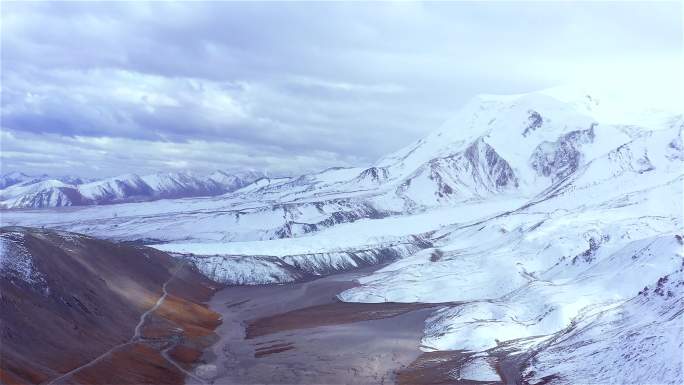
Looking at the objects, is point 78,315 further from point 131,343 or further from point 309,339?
point 309,339

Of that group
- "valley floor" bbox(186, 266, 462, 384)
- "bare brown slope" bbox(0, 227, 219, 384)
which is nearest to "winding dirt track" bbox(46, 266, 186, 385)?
"bare brown slope" bbox(0, 227, 219, 384)

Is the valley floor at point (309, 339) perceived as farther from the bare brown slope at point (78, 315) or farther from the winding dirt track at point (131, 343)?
the winding dirt track at point (131, 343)

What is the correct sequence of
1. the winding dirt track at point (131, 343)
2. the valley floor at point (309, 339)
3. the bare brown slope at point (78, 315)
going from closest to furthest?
1. the winding dirt track at point (131, 343)
2. the bare brown slope at point (78, 315)
3. the valley floor at point (309, 339)

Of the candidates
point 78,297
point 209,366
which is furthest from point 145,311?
point 209,366

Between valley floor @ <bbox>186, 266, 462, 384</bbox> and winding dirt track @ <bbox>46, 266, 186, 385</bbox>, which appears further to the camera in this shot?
valley floor @ <bbox>186, 266, 462, 384</bbox>

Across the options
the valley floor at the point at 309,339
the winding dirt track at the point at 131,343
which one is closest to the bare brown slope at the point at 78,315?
the winding dirt track at the point at 131,343

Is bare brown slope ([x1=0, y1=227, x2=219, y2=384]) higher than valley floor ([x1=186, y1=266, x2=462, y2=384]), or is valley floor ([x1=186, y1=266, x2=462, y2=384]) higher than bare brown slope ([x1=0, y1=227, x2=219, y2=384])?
bare brown slope ([x1=0, y1=227, x2=219, y2=384])

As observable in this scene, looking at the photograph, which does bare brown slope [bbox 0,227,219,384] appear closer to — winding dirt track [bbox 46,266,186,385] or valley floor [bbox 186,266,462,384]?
winding dirt track [bbox 46,266,186,385]
